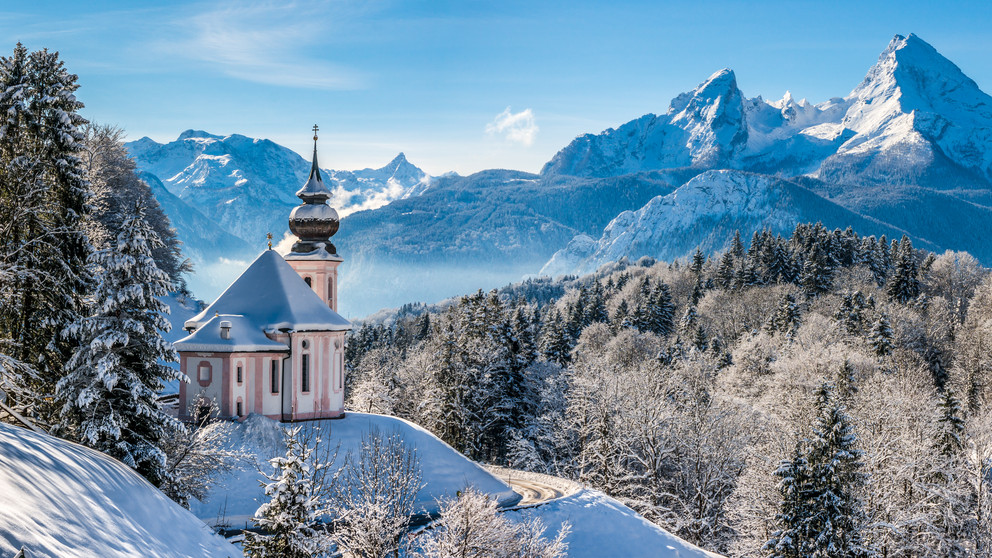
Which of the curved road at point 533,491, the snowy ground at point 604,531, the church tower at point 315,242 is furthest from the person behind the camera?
the church tower at point 315,242

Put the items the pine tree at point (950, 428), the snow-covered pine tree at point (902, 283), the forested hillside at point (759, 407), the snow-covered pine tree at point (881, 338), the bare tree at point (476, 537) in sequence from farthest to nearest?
the snow-covered pine tree at point (902, 283)
the snow-covered pine tree at point (881, 338)
the pine tree at point (950, 428)
the forested hillside at point (759, 407)
the bare tree at point (476, 537)

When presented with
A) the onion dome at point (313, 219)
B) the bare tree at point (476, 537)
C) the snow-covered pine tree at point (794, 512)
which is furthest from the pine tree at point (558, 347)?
the bare tree at point (476, 537)

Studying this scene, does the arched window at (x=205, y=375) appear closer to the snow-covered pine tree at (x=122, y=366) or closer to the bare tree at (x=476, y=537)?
the snow-covered pine tree at (x=122, y=366)

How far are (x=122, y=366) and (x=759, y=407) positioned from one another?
4309cm

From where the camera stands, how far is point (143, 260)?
2284 centimetres

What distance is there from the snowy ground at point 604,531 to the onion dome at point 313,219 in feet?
70.6

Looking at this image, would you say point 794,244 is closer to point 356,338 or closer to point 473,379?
point 356,338

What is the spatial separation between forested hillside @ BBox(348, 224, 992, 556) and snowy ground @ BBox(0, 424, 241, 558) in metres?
24.9

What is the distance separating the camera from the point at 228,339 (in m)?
35.6

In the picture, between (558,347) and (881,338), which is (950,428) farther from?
(558,347)

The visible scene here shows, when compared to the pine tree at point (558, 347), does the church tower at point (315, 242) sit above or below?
above

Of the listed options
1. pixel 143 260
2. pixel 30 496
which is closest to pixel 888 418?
pixel 143 260

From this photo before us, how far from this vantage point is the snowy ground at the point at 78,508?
8961mm

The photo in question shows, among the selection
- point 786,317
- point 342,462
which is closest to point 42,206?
point 342,462
